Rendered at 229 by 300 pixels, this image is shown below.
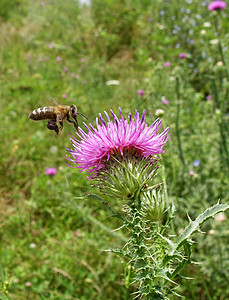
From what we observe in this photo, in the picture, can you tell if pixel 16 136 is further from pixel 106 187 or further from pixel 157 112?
pixel 106 187

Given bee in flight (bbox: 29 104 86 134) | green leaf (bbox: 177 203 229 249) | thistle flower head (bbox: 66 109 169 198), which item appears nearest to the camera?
green leaf (bbox: 177 203 229 249)

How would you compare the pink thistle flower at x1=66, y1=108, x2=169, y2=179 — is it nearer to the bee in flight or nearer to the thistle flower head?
the thistle flower head

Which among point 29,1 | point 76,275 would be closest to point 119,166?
point 76,275

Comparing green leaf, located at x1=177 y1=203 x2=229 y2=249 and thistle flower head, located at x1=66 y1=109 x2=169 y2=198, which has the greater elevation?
thistle flower head, located at x1=66 y1=109 x2=169 y2=198

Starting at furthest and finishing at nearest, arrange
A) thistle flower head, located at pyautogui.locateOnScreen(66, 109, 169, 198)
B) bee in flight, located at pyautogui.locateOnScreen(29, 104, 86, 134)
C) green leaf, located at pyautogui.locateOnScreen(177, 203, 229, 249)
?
1. bee in flight, located at pyautogui.locateOnScreen(29, 104, 86, 134)
2. thistle flower head, located at pyautogui.locateOnScreen(66, 109, 169, 198)
3. green leaf, located at pyautogui.locateOnScreen(177, 203, 229, 249)

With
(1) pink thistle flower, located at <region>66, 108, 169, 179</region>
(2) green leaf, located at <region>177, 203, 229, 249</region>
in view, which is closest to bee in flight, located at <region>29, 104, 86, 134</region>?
(1) pink thistle flower, located at <region>66, 108, 169, 179</region>

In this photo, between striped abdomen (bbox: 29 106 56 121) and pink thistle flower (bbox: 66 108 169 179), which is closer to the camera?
pink thistle flower (bbox: 66 108 169 179)

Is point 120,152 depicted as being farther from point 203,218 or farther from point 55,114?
point 55,114
